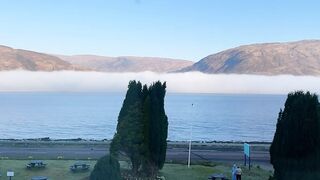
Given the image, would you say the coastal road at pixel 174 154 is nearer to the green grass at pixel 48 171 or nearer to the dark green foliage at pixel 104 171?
the green grass at pixel 48 171

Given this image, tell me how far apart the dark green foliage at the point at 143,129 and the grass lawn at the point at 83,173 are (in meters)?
1.79

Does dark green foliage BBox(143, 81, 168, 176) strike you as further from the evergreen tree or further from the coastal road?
the coastal road

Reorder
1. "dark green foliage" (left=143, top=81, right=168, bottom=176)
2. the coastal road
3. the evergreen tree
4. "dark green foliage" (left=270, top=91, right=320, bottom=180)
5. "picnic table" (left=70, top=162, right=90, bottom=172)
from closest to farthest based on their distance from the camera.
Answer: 1. "dark green foliage" (left=270, top=91, right=320, bottom=180)
2. the evergreen tree
3. "dark green foliage" (left=143, top=81, right=168, bottom=176)
4. "picnic table" (left=70, top=162, right=90, bottom=172)
5. the coastal road

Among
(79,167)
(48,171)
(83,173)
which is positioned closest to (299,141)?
(83,173)

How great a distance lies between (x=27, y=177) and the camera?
2909 cm

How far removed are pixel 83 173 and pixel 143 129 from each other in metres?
4.90

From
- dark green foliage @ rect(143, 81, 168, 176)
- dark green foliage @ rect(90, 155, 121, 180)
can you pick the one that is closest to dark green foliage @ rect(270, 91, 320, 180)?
dark green foliage @ rect(90, 155, 121, 180)

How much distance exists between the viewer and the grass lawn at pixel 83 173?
29172 millimetres

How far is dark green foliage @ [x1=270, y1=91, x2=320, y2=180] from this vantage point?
19781mm

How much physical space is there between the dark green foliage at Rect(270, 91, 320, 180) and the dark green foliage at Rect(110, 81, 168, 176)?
32.1 feet

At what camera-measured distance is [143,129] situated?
28406mm

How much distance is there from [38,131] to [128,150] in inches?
3481

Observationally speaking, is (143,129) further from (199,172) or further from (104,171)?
(104,171)

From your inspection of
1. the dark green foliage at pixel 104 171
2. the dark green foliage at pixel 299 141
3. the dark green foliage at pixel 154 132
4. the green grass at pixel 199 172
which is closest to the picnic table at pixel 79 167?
the dark green foliage at pixel 154 132
